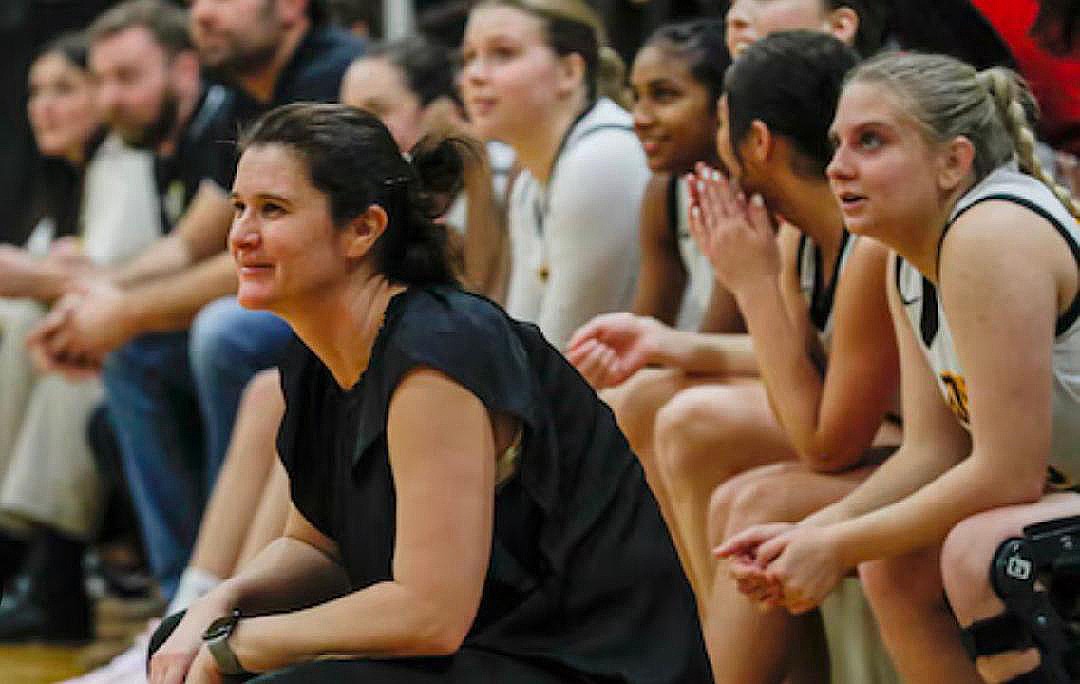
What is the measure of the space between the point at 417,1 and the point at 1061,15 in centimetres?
277

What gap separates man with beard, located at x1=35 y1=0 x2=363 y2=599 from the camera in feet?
13.4

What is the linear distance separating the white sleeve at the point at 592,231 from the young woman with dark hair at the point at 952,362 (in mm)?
903

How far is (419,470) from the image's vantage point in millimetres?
1859

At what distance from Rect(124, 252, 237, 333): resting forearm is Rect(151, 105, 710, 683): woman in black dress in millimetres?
1972

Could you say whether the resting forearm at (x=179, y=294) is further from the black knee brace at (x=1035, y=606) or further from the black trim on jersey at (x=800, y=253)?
the black knee brace at (x=1035, y=606)

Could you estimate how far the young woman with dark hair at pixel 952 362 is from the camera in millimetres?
2111

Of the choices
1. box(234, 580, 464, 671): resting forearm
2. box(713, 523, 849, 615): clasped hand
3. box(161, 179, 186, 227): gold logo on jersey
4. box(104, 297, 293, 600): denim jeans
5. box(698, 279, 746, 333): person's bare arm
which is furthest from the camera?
box(161, 179, 186, 227): gold logo on jersey

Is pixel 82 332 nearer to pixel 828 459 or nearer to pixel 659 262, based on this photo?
pixel 659 262

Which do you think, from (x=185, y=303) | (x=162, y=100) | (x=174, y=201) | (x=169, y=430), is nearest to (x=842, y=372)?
(x=185, y=303)

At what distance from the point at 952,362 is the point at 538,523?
1.87 ft

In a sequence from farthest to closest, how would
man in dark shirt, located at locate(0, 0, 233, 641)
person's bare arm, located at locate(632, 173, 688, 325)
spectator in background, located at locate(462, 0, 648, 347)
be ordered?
man in dark shirt, located at locate(0, 0, 233, 641), spectator in background, located at locate(462, 0, 648, 347), person's bare arm, located at locate(632, 173, 688, 325)

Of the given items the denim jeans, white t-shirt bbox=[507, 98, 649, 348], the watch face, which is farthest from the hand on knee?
the denim jeans

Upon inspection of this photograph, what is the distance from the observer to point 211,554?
3.40 m

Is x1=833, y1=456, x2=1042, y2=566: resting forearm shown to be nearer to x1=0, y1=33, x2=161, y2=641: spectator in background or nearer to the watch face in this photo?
the watch face
